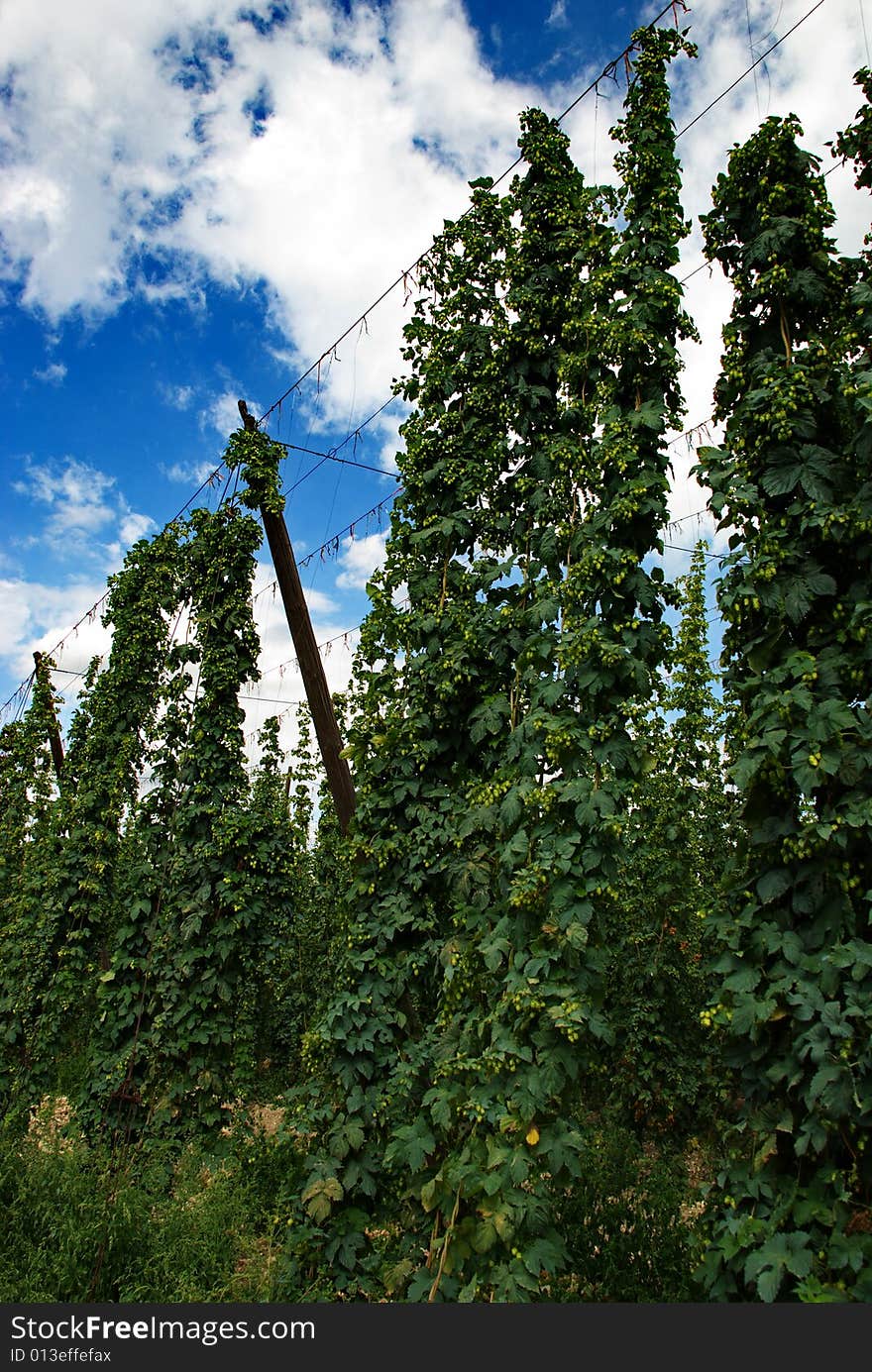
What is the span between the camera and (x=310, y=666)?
20.1 feet

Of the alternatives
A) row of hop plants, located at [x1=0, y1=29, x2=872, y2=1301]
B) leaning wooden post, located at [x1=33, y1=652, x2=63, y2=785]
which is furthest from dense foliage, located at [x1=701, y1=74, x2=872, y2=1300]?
leaning wooden post, located at [x1=33, y1=652, x2=63, y2=785]

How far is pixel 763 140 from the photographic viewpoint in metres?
3.23

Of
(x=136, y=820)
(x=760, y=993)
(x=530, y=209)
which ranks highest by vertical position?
(x=530, y=209)

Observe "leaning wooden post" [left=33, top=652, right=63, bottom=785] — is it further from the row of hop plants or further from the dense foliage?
the dense foliage

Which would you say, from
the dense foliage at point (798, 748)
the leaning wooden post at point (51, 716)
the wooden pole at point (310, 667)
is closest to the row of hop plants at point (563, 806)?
the dense foliage at point (798, 748)

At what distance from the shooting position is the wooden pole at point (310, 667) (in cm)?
573

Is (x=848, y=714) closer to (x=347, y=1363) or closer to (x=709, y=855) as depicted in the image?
(x=347, y=1363)

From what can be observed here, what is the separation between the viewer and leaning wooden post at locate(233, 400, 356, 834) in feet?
18.8

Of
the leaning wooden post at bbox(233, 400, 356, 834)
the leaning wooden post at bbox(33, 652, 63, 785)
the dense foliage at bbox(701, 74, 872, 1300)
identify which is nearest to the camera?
the dense foliage at bbox(701, 74, 872, 1300)

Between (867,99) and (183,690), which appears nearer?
(867,99)

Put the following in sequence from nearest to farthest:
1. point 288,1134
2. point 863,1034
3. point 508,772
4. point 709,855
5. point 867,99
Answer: point 863,1034, point 867,99, point 508,772, point 288,1134, point 709,855

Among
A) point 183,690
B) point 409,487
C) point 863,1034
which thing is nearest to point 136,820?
point 183,690

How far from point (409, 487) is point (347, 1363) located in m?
4.01

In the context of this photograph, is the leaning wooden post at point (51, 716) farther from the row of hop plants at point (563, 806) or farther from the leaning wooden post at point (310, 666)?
the row of hop plants at point (563, 806)
